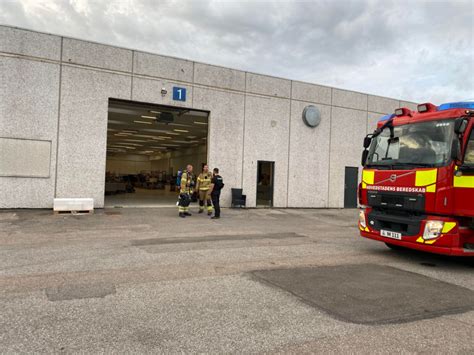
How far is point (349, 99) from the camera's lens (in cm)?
1980

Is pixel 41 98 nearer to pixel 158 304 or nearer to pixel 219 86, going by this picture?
pixel 219 86

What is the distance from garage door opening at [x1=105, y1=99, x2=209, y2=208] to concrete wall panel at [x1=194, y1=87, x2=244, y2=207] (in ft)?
2.13

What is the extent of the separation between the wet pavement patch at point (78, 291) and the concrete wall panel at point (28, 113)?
957 centimetres

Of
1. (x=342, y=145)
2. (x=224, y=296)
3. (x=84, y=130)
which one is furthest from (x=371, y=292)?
(x=342, y=145)

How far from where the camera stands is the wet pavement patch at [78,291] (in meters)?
4.72

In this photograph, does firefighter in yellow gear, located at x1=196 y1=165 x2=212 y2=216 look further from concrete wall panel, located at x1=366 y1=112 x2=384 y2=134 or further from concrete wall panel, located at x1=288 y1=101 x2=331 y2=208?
concrete wall panel, located at x1=366 y1=112 x2=384 y2=134

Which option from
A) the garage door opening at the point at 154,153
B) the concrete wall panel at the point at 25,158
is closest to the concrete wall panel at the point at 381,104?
the garage door opening at the point at 154,153

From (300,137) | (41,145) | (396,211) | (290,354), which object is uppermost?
(300,137)

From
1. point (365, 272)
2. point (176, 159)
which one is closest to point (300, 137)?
point (365, 272)

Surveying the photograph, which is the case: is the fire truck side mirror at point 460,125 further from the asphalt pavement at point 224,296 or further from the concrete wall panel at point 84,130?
the concrete wall panel at point 84,130

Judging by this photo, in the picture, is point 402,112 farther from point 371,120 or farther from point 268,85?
point 371,120

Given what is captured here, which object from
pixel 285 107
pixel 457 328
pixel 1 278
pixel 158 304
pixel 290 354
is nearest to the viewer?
pixel 290 354

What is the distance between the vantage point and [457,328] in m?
4.12

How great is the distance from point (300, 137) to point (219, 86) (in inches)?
187
